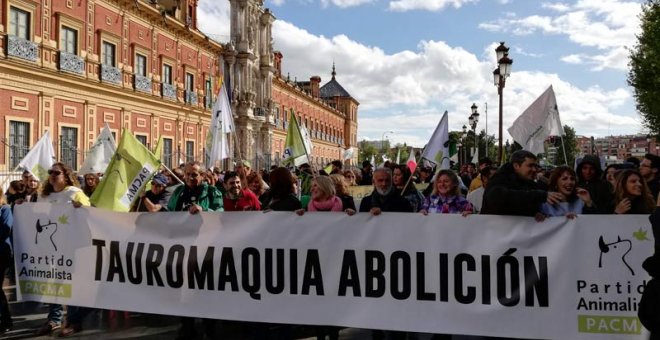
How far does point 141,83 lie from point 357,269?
80.4ft

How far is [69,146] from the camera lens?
21.2 m

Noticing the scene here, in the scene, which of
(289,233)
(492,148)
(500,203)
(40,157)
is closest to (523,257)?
(500,203)

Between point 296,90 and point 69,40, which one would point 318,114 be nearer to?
point 296,90

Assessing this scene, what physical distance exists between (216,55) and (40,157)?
27369 millimetres

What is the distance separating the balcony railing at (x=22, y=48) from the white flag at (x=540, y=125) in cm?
1686

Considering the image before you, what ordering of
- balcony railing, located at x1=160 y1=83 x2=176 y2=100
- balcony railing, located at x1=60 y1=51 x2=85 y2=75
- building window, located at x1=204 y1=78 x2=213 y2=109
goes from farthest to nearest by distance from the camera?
1. building window, located at x1=204 y1=78 x2=213 y2=109
2. balcony railing, located at x1=160 y1=83 x2=176 y2=100
3. balcony railing, located at x1=60 y1=51 x2=85 y2=75

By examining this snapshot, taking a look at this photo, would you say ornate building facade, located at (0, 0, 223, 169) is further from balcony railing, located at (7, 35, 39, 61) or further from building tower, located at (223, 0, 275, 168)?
building tower, located at (223, 0, 275, 168)

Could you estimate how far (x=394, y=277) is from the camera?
16.0ft

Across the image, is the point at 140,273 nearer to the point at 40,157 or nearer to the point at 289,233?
the point at 289,233

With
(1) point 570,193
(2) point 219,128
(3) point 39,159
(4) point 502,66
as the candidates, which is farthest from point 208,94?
(1) point 570,193

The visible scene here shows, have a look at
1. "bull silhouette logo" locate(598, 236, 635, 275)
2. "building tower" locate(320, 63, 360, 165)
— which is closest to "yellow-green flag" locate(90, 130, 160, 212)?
"bull silhouette logo" locate(598, 236, 635, 275)

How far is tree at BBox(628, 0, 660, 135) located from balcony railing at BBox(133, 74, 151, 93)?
24243 millimetres

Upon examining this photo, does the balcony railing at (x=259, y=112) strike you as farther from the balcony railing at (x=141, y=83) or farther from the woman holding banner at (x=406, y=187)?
the woman holding banner at (x=406, y=187)

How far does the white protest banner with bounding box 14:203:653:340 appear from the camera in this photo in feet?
14.9
